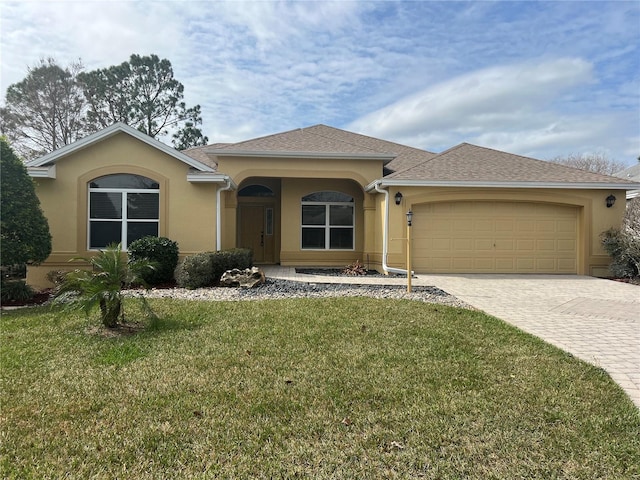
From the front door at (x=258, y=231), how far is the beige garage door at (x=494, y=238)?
6.55 metres

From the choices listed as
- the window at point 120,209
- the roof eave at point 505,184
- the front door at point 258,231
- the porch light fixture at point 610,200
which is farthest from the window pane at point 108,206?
the porch light fixture at point 610,200

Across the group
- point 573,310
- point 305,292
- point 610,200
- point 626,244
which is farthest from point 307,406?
point 610,200

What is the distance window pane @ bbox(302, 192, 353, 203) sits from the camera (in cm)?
1517

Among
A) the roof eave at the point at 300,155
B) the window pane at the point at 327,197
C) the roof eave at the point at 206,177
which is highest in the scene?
the roof eave at the point at 300,155

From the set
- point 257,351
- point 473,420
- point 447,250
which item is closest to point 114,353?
point 257,351

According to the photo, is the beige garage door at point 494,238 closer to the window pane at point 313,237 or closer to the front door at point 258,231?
the window pane at point 313,237

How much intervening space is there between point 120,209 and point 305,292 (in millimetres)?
6764

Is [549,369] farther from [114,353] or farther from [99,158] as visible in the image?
[99,158]

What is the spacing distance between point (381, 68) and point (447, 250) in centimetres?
674

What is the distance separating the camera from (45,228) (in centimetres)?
889

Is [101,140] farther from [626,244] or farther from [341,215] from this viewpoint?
[626,244]

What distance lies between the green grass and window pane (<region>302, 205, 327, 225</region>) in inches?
374

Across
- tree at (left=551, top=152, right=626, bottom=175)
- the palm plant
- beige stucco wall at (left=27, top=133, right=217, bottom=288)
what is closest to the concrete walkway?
beige stucco wall at (left=27, top=133, right=217, bottom=288)

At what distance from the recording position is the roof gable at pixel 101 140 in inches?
441
